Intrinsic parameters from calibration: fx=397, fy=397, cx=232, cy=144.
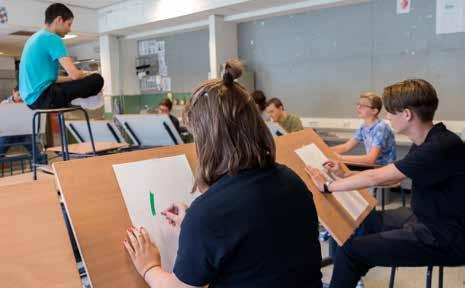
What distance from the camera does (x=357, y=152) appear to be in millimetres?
4965

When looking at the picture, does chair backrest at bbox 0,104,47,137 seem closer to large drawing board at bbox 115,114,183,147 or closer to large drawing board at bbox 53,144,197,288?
large drawing board at bbox 115,114,183,147

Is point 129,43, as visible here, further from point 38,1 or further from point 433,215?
point 433,215

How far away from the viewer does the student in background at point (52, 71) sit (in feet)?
6.32

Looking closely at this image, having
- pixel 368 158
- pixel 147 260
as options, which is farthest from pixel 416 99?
pixel 147 260

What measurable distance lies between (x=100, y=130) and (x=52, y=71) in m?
2.49

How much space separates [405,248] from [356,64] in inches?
140

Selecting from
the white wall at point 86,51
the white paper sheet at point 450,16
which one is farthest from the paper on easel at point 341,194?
the white wall at point 86,51

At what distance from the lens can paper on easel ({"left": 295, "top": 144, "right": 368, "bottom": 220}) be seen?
1851 millimetres

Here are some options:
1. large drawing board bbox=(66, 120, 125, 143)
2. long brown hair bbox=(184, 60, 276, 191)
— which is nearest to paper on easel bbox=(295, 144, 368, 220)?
long brown hair bbox=(184, 60, 276, 191)

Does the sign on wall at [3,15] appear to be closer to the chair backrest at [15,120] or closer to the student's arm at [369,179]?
the chair backrest at [15,120]

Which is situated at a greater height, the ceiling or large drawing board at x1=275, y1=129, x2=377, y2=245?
the ceiling

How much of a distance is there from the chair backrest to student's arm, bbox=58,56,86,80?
5.62ft

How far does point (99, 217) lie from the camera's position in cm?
108

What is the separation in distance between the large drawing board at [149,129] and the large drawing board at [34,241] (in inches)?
106
